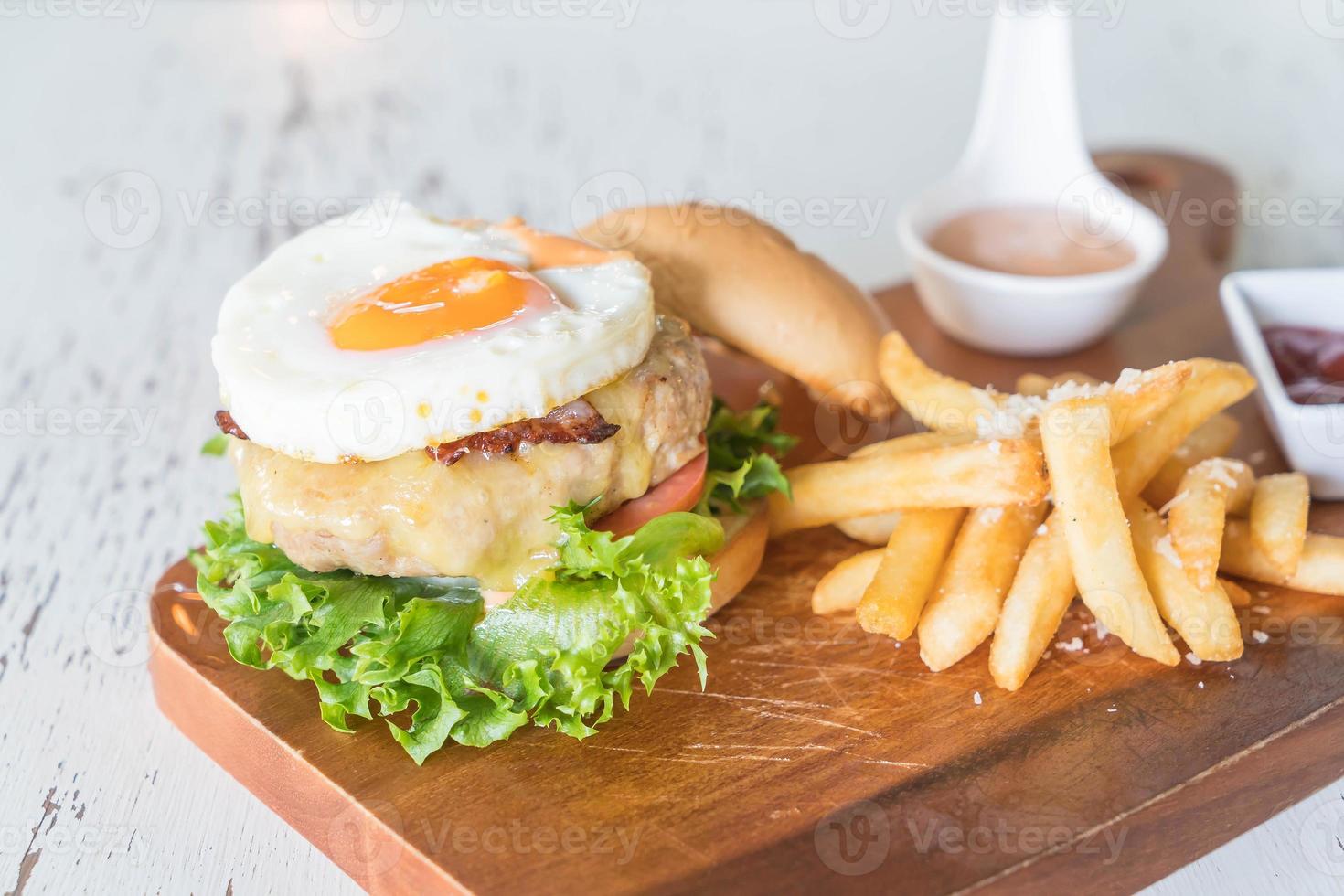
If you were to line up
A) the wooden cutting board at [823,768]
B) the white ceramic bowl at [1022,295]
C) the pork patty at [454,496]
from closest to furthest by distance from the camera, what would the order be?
the wooden cutting board at [823,768], the pork patty at [454,496], the white ceramic bowl at [1022,295]

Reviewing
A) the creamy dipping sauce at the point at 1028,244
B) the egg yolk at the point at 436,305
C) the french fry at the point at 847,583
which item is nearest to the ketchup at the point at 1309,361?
the creamy dipping sauce at the point at 1028,244

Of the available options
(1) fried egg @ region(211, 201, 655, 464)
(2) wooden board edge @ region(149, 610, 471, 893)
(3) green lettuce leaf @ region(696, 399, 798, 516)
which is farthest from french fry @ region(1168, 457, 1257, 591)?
(2) wooden board edge @ region(149, 610, 471, 893)

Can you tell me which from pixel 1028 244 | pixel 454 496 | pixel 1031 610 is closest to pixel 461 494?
pixel 454 496

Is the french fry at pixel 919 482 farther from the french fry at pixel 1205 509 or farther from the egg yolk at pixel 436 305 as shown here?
the egg yolk at pixel 436 305

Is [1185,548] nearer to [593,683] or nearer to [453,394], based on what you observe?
[593,683]

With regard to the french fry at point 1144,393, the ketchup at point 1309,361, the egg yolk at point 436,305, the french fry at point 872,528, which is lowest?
the french fry at point 872,528

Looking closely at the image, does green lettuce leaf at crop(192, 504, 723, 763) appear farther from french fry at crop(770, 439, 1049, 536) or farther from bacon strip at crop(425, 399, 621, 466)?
french fry at crop(770, 439, 1049, 536)

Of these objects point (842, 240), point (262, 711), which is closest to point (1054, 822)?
point (262, 711)
